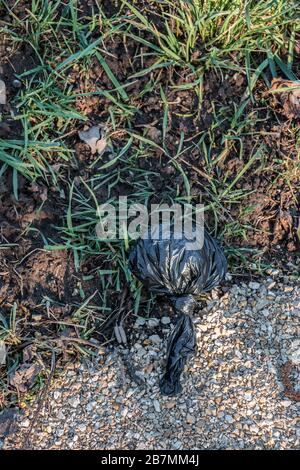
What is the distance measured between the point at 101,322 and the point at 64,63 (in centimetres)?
115

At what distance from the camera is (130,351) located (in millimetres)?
2971

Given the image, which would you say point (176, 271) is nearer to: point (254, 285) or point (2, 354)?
point (254, 285)

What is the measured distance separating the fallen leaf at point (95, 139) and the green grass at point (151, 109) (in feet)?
0.12

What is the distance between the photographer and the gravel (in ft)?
8.98

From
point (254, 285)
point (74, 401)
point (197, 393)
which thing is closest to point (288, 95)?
point (254, 285)

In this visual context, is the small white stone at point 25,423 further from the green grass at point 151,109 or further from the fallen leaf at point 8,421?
the green grass at point 151,109

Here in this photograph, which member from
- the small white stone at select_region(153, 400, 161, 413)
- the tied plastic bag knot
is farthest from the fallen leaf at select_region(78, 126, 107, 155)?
the small white stone at select_region(153, 400, 161, 413)

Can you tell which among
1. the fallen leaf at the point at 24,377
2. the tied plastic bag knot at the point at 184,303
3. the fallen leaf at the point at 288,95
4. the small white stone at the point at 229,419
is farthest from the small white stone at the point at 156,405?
the fallen leaf at the point at 288,95

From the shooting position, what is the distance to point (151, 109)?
3.29m

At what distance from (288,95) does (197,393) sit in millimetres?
1405

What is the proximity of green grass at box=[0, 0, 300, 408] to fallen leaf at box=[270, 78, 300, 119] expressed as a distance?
2.1 inches

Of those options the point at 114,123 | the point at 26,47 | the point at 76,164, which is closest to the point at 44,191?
the point at 76,164

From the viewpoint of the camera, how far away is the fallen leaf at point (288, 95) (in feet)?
10.9

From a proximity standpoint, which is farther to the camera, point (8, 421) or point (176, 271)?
point (176, 271)
